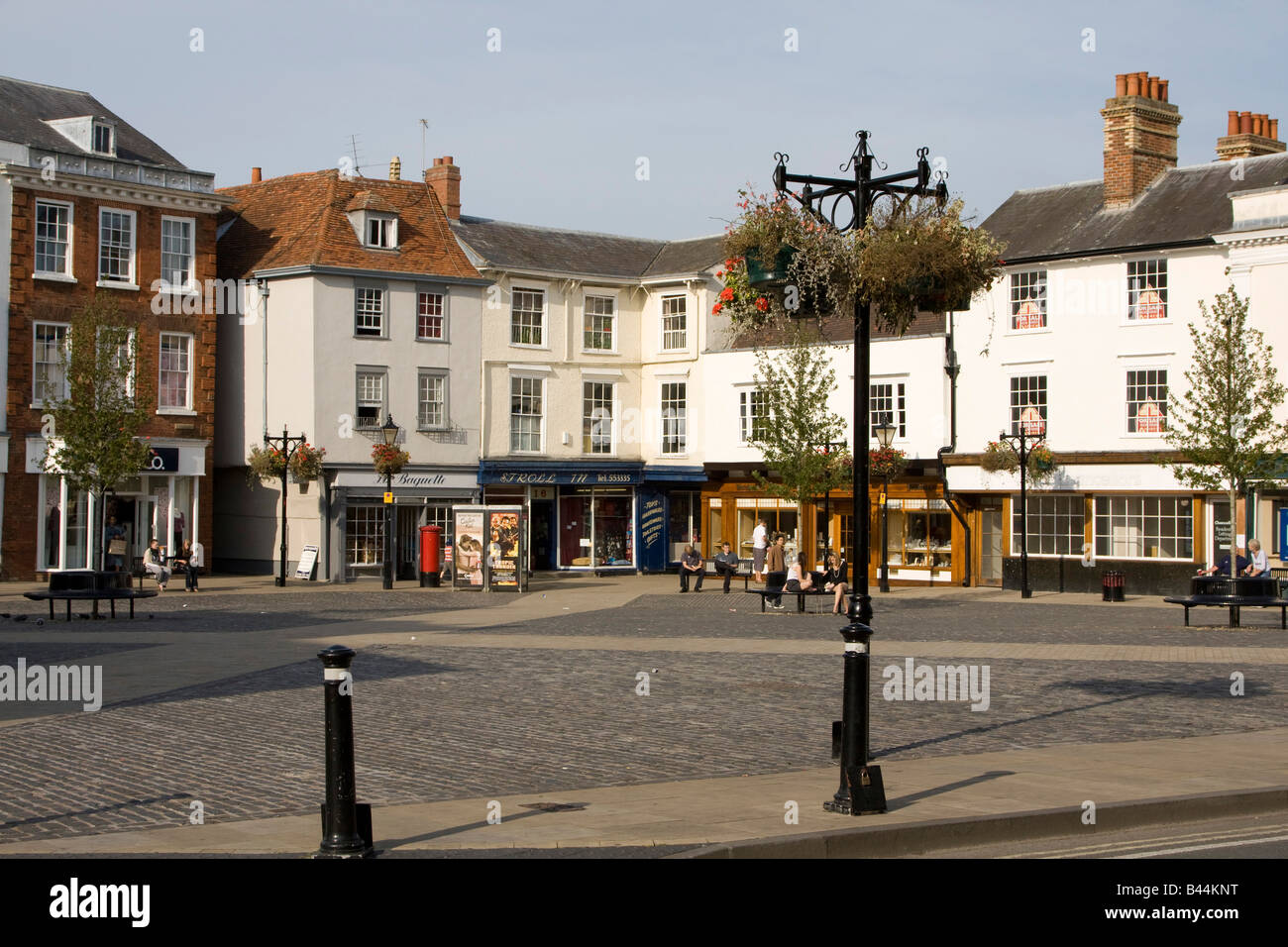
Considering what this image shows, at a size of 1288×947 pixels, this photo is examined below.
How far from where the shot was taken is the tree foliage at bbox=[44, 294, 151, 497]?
106 ft

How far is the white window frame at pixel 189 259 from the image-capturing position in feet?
135

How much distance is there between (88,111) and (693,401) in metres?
20.6

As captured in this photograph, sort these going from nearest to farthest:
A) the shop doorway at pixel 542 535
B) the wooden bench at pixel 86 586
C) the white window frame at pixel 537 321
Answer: the wooden bench at pixel 86 586 < the white window frame at pixel 537 321 < the shop doorway at pixel 542 535

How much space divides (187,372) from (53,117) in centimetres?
804

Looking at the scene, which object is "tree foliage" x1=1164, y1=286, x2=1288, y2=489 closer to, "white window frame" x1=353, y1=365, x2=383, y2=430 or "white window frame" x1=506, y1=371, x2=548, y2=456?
"white window frame" x1=506, y1=371, x2=548, y2=456

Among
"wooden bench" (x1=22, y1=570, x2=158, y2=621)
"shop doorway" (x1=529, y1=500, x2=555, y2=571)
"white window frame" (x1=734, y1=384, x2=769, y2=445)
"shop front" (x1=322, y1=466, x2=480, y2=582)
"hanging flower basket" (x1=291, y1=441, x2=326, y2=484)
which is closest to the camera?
"wooden bench" (x1=22, y1=570, x2=158, y2=621)

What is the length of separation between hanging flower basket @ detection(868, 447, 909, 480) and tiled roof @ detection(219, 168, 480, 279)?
1431cm

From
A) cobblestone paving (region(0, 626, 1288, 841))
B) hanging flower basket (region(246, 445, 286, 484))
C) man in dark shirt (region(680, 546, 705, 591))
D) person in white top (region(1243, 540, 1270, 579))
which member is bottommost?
cobblestone paving (region(0, 626, 1288, 841))

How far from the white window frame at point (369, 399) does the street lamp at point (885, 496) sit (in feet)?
48.2

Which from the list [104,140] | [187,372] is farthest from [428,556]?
[104,140]

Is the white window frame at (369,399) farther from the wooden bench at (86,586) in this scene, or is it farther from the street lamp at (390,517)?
the wooden bench at (86,586)

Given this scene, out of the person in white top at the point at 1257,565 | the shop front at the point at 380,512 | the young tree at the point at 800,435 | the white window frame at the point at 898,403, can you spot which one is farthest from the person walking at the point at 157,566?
the person in white top at the point at 1257,565

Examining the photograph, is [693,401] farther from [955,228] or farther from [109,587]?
[955,228]

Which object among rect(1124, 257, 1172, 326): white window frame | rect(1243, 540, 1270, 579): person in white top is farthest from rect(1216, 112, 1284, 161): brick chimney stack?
rect(1243, 540, 1270, 579): person in white top
